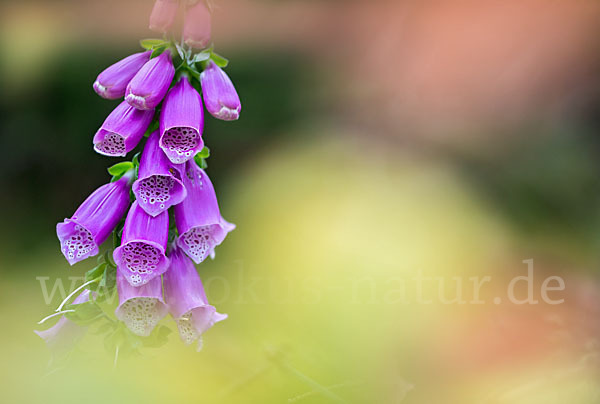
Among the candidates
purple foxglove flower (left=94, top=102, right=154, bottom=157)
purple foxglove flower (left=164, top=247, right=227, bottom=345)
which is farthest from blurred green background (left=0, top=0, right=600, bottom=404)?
purple foxglove flower (left=94, top=102, right=154, bottom=157)

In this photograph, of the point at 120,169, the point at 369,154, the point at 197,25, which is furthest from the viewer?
the point at 369,154

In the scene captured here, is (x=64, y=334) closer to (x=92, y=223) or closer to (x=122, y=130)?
(x=92, y=223)

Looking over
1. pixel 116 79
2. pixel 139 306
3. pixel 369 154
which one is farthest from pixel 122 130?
pixel 369 154

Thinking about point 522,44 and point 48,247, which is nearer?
point 48,247

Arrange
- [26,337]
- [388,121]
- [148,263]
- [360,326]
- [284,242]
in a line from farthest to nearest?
[388,121] < [284,242] < [360,326] < [26,337] < [148,263]

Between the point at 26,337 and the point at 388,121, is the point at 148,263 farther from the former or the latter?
the point at 388,121

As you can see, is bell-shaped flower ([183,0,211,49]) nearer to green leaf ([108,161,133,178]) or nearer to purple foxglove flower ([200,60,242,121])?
purple foxglove flower ([200,60,242,121])

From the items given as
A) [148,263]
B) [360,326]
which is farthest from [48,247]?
[148,263]
